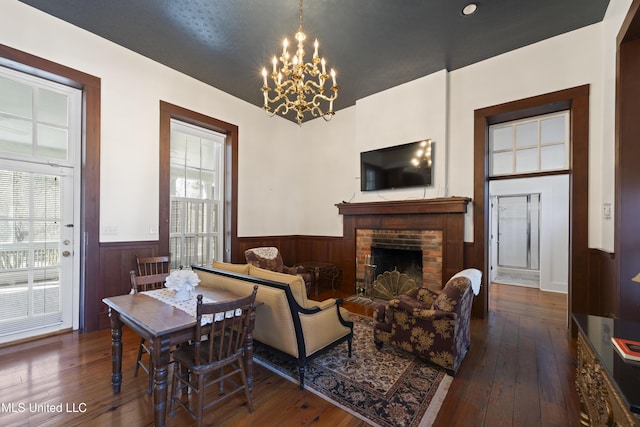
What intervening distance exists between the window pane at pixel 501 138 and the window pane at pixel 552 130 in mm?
355

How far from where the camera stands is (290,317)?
6.85 feet

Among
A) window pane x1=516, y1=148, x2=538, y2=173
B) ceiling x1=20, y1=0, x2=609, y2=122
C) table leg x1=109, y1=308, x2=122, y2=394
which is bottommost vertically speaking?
table leg x1=109, y1=308, x2=122, y2=394

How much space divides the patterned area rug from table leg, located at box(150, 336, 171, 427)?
91cm

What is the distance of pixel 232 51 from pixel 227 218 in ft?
8.44

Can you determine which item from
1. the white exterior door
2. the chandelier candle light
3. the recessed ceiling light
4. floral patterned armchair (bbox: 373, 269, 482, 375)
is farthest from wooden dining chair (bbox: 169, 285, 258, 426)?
the recessed ceiling light

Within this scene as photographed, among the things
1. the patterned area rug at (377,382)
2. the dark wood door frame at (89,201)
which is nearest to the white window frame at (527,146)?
the patterned area rug at (377,382)

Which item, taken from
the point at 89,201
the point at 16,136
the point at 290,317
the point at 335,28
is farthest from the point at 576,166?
the point at 16,136

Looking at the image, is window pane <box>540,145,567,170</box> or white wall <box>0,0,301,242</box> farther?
window pane <box>540,145,567,170</box>

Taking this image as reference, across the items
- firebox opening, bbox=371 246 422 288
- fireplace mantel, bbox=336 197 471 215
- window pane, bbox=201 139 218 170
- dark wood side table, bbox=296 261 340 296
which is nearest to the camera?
fireplace mantel, bbox=336 197 471 215

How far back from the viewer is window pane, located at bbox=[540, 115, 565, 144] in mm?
3520

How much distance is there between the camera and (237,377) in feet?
7.50

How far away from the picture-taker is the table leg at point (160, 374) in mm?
1555

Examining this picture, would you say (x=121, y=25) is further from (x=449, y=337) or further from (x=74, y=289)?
(x=449, y=337)

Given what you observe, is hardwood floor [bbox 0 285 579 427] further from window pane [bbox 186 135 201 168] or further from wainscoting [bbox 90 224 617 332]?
window pane [bbox 186 135 201 168]
